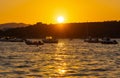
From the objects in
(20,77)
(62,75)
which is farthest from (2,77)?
(62,75)

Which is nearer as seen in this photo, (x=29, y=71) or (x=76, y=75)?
(x=76, y=75)

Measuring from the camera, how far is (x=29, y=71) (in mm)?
42281

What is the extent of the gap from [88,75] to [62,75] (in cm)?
201

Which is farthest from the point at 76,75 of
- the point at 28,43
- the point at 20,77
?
the point at 28,43

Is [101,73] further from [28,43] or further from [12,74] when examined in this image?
[28,43]

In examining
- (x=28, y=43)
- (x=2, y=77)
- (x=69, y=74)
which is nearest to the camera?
(x=2, y=77)

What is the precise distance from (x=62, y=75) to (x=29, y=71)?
413cm

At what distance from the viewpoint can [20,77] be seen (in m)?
37.5

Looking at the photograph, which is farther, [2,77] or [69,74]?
[69,74]

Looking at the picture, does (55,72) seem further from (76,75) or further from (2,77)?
(2,77)

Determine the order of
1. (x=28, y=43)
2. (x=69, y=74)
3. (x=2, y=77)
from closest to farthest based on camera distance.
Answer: (x=2, y=77), (x=69, y=74), (x=28, y=43)

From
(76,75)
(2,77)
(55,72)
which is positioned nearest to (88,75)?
(76,75)

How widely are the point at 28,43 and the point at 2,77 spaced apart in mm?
105144

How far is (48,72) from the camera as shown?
4131 centimetres
